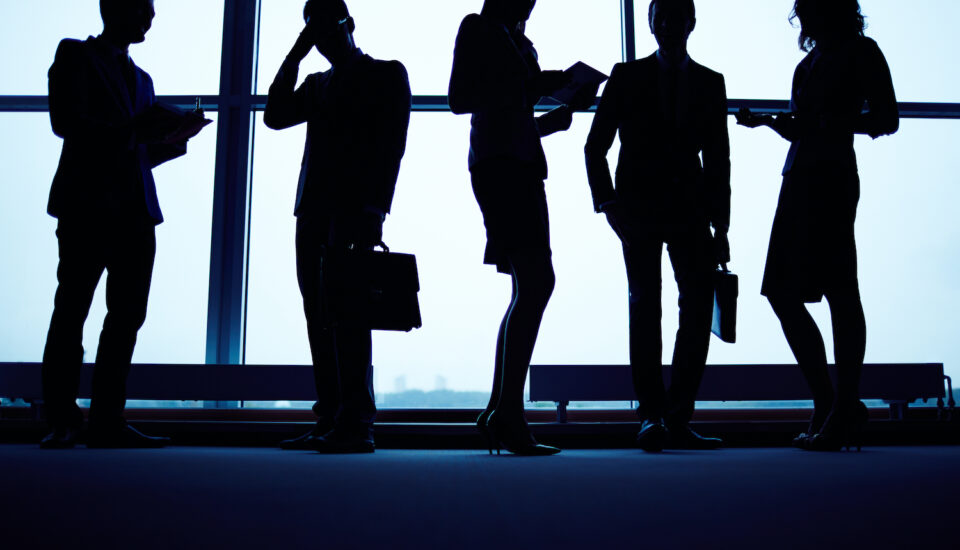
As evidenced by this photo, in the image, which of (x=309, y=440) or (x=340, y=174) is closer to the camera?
(x=340, y=174)

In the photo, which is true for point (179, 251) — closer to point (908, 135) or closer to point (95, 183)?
point (95, 183)

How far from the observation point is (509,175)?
1.84 meters

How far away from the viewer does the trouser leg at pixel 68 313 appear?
210 cm

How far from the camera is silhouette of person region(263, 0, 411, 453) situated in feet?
6.44

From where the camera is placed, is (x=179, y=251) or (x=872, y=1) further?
(x=872, y=1)

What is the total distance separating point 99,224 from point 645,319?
64.3 inches

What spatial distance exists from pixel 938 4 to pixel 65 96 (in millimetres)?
4698

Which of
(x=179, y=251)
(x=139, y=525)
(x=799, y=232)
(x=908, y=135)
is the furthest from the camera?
(x=908, y=135)

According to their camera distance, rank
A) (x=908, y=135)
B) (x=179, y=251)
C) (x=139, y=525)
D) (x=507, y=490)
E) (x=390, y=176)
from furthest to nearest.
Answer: (x=908, y=135) → (x=179, y=251) → (x=390, y=176) → (x=507, y=490) → (x=139, y=525)

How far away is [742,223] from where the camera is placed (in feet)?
13.2

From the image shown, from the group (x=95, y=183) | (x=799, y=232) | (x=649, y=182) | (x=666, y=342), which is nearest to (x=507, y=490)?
(x=649, y=182)

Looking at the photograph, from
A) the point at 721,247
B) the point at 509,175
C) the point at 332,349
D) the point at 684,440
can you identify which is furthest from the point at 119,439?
the point at 721,247

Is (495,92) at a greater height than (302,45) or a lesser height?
lesser

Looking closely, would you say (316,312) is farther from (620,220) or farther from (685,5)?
(685,5)
